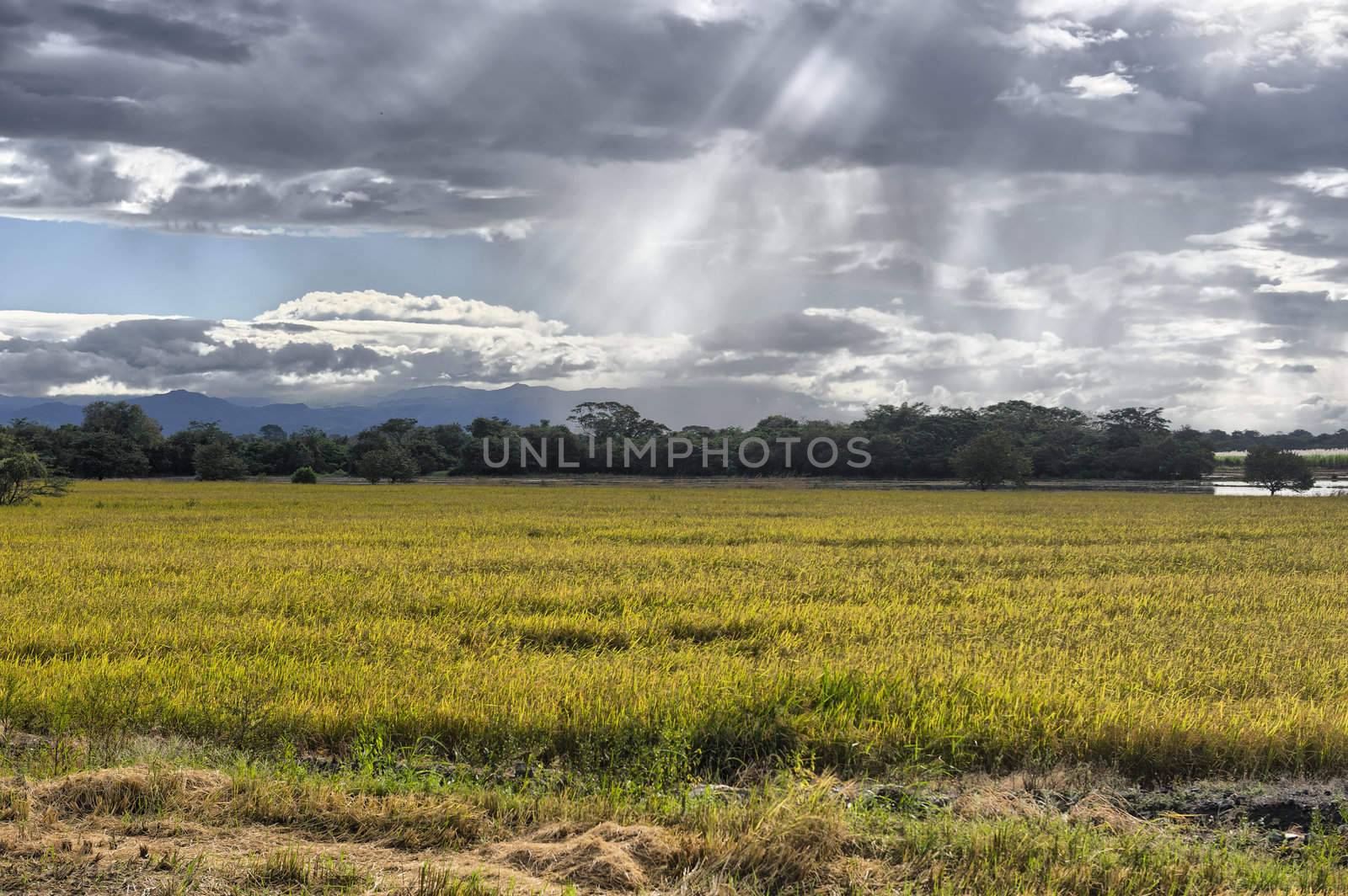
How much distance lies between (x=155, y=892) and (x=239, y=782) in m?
1.37

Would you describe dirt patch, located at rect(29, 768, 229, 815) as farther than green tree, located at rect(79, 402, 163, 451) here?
No

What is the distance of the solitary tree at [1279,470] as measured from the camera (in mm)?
90688

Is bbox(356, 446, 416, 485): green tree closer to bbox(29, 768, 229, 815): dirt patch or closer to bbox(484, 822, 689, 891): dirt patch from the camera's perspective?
bbox(29, 768, 229, 815): dirt patch

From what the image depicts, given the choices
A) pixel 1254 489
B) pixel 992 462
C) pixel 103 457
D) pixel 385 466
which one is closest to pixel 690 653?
pixel 992 462

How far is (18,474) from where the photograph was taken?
1655 inches

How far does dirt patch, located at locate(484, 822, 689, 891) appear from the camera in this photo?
4.76m

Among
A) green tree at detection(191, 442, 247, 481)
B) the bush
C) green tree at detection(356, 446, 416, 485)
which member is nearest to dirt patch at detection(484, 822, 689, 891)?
the bush

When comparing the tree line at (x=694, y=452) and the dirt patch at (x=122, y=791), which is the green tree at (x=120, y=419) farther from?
the dirt patch at (x=122, y=791)

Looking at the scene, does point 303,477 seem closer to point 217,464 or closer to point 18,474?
point 217,464

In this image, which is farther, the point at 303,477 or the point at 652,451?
the point at 652,451

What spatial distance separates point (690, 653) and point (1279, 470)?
9945cm

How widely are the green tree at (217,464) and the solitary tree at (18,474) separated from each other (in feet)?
175

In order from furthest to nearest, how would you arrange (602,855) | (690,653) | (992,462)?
(992,462) → (690,653) → (602,855)

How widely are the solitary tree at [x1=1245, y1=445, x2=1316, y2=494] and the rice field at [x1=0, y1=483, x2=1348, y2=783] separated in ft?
259
